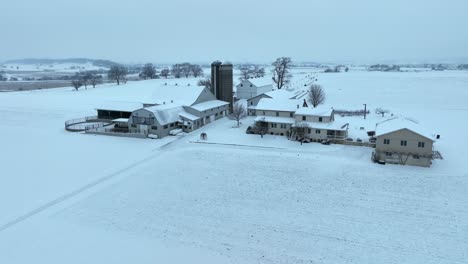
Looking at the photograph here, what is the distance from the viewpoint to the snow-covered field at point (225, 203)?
13344 mm

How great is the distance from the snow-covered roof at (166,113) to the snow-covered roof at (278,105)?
8.79 metres

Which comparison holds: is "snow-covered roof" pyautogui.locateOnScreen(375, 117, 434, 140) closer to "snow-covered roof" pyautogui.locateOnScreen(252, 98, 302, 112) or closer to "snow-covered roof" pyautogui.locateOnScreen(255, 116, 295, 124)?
"snow-covered roof" pyautogui.locateOnScreen(255, 116, 295, 124)

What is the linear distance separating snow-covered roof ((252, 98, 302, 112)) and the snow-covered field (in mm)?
5099

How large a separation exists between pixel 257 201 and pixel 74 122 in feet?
98.4

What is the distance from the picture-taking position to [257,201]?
17828mm

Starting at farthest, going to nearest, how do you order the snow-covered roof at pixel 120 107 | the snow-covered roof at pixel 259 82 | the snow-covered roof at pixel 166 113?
1. the snow-covered roof at pixel 259 82
2. the snow-covered roof at pixel 120 107
3. the snow-covered roof at pixel 166 113

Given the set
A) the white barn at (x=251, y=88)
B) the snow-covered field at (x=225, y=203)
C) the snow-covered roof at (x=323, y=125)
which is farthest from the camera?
the white barn at (x=251, y=88)

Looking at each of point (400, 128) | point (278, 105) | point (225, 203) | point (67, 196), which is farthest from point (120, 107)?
point (400, 128)

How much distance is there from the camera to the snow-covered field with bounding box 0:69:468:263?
13.3 meters

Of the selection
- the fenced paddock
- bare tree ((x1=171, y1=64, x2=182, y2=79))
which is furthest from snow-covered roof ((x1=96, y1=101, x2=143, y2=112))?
bare tree ((x1=171, y1=64, x2=182, y2=79))

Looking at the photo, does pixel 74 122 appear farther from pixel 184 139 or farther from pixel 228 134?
pixel 228 134

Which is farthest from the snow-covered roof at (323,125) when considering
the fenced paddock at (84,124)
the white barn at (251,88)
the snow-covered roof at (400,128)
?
the white barn at (251,88)

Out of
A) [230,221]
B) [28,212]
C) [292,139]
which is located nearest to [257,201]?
[230,221]

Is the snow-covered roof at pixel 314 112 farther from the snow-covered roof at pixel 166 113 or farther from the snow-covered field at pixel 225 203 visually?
the snow-covered roof at pixel 166 113
